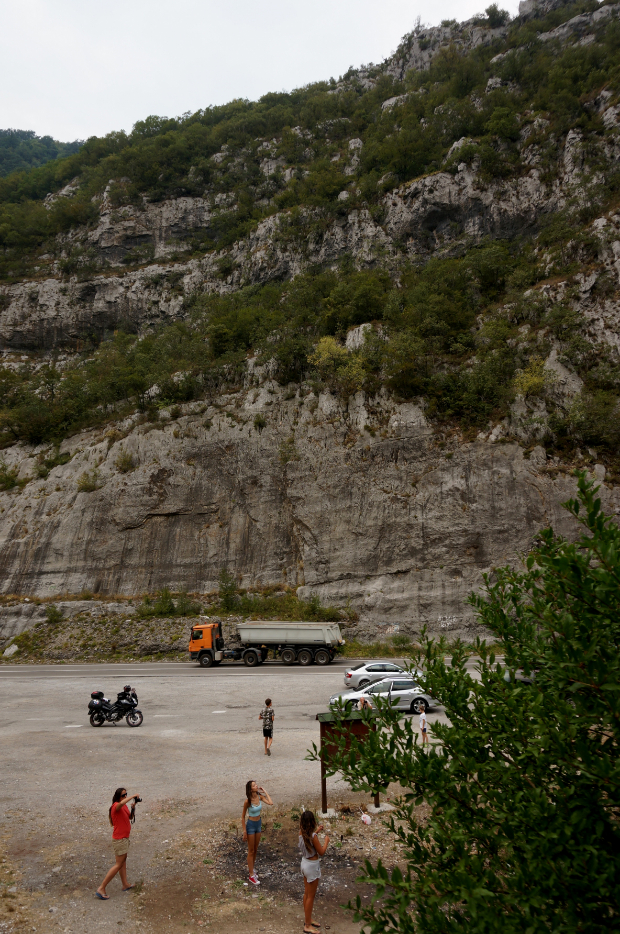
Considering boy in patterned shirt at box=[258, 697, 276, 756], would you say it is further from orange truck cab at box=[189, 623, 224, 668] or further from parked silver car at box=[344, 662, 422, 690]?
orange truck cab at box=[189, 623, 224, 668]

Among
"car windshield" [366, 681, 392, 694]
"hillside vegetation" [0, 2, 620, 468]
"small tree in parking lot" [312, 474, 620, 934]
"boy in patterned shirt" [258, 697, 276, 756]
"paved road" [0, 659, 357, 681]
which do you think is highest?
"hillside vegetation" [0, 2, 620, 468]

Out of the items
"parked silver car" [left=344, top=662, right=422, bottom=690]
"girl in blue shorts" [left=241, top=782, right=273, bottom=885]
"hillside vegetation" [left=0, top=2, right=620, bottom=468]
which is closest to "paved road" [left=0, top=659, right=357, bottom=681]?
"parked silver car" [left=344, top=662, right=422, bottom=690]

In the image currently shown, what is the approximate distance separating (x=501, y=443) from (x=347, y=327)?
16.3 metres

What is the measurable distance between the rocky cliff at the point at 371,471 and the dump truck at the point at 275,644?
4929 mm

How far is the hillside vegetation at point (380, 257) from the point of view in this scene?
34.5 metres

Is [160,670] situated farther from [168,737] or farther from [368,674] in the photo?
[368,674]

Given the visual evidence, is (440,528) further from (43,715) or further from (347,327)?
(43,715)

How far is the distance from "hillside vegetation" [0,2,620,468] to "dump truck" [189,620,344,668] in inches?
662

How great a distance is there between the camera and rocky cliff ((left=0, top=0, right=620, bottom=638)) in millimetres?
30594

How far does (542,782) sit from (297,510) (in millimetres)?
31472

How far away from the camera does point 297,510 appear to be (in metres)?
34.6

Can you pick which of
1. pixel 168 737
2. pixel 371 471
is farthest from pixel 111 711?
pixel 371 471

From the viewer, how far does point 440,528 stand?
31.1 m

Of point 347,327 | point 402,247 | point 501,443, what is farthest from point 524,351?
point 402,247
